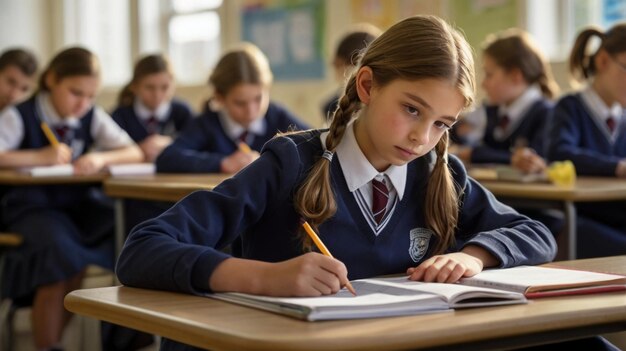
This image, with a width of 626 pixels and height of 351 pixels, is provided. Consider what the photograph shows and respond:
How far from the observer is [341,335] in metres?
1.04

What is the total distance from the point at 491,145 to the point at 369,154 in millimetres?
2681

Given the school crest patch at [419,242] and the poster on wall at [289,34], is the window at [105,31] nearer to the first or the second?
the poster on wall at [289,34]

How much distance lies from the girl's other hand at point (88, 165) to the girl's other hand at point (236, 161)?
456mm

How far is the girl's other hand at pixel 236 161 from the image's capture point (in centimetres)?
353

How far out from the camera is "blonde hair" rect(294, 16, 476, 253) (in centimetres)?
154

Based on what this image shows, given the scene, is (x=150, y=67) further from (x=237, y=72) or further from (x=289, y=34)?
(x=289, y=34)

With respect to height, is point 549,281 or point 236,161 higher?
point 549,281

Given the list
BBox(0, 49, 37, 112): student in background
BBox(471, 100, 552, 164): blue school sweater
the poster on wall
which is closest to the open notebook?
BBox(471, 100, 552, 164): blue school sweater

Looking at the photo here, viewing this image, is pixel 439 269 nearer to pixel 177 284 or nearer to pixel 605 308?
pixel 605 308

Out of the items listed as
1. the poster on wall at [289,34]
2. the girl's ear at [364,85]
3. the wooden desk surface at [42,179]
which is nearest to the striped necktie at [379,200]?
the girl's ear at [364,85]

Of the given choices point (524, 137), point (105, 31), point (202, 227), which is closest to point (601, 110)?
point (524, 137)

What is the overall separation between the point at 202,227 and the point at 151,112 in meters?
3.46

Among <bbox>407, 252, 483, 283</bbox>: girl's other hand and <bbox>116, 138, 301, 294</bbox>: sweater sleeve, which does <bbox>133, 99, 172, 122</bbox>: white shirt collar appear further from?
<bbox>407, 252, 483, 283</bbox>: girl's other hand

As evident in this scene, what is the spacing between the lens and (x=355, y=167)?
5.39 feet
